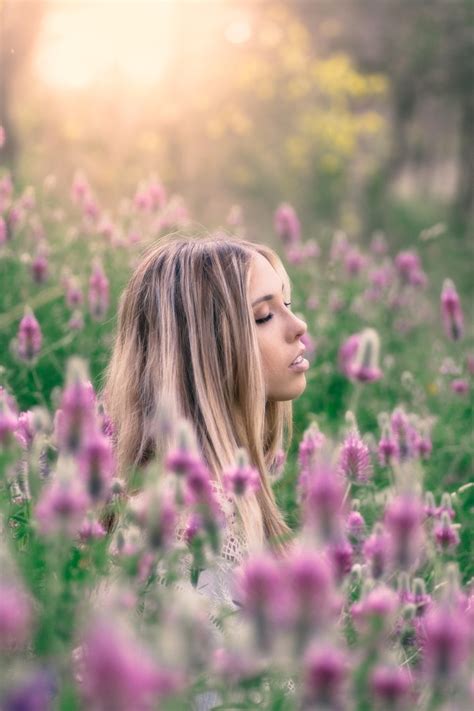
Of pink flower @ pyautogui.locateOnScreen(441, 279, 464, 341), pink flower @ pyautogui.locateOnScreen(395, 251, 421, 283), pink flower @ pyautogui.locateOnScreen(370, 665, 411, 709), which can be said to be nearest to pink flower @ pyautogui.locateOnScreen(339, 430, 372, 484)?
pink flower @ pyautogui.locateOnScreen(370, 665, 411, 709)

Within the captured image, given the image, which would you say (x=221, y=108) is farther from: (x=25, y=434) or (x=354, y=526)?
(x=25, y=434)

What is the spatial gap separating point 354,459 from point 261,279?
2.46ft

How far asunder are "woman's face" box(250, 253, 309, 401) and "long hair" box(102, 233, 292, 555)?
0.20 feet

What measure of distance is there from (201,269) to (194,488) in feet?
4.52

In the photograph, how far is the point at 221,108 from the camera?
15.0m

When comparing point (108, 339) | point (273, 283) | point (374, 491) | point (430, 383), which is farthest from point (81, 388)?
point (430, 383)

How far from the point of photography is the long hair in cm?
260

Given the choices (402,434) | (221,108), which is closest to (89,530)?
(402,434)

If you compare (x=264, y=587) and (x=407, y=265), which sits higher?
(x=264, y=587)

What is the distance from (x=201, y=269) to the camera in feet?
9.14

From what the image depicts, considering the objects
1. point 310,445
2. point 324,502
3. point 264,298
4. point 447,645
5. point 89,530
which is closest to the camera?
point 447,645

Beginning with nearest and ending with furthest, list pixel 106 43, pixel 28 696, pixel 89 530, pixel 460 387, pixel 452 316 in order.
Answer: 1. pixel 28 696
2. pixel 89 530
3. pixel 452 316
4. pixel 460 387
5. pixel 106 43

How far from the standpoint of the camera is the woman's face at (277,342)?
2.75 meters

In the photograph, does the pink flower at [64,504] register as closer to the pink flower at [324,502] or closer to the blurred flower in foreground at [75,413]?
the blurred flower in foreground at [75,413]
